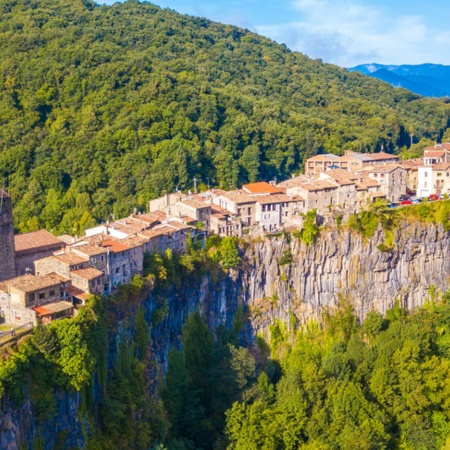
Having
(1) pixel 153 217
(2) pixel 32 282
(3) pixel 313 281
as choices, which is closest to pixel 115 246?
(2) pixel 32 282

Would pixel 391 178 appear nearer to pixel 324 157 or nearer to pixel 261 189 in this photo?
pixel 261 189

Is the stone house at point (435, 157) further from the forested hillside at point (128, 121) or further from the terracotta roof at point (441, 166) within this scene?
the forested hillside at point (128, 121)

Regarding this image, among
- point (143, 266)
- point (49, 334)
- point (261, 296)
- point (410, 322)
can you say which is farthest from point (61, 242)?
point (410, 322)

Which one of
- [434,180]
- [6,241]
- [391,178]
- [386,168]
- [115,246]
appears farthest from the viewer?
[434,180]

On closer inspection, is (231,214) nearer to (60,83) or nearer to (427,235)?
(427,235)

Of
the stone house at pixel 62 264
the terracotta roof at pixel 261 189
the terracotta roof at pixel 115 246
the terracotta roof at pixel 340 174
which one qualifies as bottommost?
the stone house at pixel 62 264

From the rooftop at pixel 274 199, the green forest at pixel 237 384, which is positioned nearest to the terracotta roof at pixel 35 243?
the green forest at pixel 237 384

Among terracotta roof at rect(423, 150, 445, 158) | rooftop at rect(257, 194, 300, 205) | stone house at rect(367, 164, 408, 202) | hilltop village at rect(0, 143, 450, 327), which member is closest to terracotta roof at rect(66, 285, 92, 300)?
hilltop village at rect(0, 143, 450, 327)
